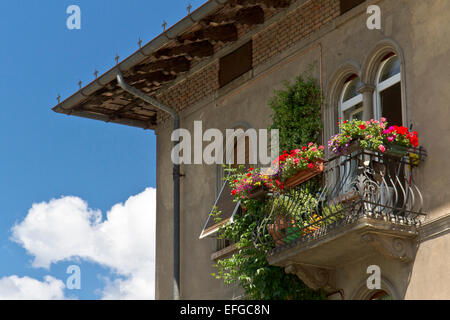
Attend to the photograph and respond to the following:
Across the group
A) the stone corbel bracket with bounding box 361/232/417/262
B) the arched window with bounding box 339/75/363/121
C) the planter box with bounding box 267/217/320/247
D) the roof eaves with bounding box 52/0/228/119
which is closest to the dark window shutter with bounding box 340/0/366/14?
the arched window with bounding box 339/75/363/121

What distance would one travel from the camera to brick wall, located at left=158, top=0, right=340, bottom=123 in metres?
15.4

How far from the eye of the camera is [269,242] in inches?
565

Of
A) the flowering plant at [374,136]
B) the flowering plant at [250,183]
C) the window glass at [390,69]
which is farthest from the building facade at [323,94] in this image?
the flowering plant at [250,183]

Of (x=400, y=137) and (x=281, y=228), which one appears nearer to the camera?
(x=400, y=137)

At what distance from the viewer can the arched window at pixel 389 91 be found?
1388 cm

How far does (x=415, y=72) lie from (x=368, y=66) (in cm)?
103

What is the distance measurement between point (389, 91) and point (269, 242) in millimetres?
2702

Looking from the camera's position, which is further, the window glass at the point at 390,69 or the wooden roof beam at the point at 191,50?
the wooden roof beam at the point at 191,50

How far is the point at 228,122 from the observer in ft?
56.2

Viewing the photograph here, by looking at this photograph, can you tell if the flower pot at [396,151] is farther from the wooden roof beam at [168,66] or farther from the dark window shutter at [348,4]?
the wooden roof beam at [168,66]

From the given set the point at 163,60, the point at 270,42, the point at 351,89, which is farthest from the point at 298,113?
the point at 163,60

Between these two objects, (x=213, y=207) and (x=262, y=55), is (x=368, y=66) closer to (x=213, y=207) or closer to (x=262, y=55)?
(x=262, y=55)

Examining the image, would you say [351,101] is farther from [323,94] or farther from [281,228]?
[281,228]
